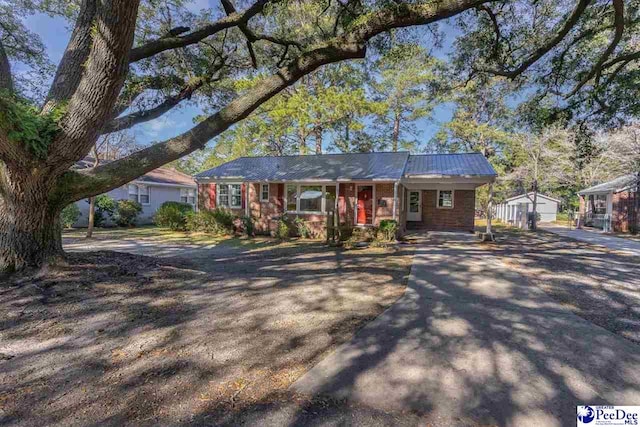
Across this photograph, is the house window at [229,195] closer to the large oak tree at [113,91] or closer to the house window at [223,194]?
the house window at [223,194]

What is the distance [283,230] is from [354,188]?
143 inches

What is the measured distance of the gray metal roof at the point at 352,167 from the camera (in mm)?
13562

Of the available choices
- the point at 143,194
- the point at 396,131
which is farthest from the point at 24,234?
the point at 396,131

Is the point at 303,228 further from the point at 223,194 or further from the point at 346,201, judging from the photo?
the point at 223,194

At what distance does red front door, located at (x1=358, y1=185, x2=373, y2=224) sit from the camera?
13.9 meters

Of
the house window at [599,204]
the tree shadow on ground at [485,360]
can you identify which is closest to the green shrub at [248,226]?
the tree shadow on ground at [485,360]

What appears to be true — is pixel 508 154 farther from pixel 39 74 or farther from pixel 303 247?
pixel 39 74

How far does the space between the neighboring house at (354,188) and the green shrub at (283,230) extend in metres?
0.80

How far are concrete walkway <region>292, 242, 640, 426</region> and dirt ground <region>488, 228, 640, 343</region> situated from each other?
1.51 ft

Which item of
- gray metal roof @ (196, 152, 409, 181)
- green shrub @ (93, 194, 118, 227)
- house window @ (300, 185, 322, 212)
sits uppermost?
gray metal roof @ (196, 152, 409, 181)

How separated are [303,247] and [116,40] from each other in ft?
26.2

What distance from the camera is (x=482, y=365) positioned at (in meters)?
3.01

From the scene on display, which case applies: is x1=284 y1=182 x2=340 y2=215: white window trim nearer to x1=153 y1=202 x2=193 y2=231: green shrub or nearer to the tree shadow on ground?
x1=153 y1=202 x2=193 y2=231: green shrub

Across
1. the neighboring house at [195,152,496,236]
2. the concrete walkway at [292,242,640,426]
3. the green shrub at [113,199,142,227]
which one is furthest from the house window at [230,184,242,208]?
the concrete walkway at [292,242,640,426]
